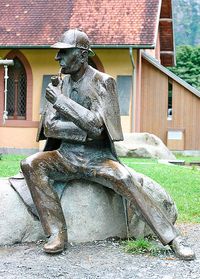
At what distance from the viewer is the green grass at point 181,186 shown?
9.05 m

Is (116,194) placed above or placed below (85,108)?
below

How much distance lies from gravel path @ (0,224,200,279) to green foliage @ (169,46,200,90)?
4029cm

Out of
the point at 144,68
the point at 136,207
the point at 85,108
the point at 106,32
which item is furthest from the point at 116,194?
the point at 144,68

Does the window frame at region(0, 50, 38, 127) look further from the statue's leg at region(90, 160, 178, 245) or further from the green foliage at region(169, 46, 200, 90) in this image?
the green foliage at region(169, 46, 200, 90)

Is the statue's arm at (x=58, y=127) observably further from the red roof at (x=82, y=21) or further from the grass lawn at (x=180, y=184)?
the red roof at (x=82, y=21)

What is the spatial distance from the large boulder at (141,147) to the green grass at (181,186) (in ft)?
10.9

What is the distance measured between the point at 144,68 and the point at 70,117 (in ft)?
58.8

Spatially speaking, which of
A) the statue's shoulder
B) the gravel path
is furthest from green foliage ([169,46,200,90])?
the gravel path

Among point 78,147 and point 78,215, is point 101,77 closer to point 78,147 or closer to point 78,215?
point 78,147

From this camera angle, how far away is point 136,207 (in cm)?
568

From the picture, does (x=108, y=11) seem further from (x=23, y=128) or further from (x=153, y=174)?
(x=153, y=174)

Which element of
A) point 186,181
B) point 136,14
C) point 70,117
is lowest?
point 186,181

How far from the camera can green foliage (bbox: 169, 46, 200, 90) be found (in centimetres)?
4620

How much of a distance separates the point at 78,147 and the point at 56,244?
97 centimetres
